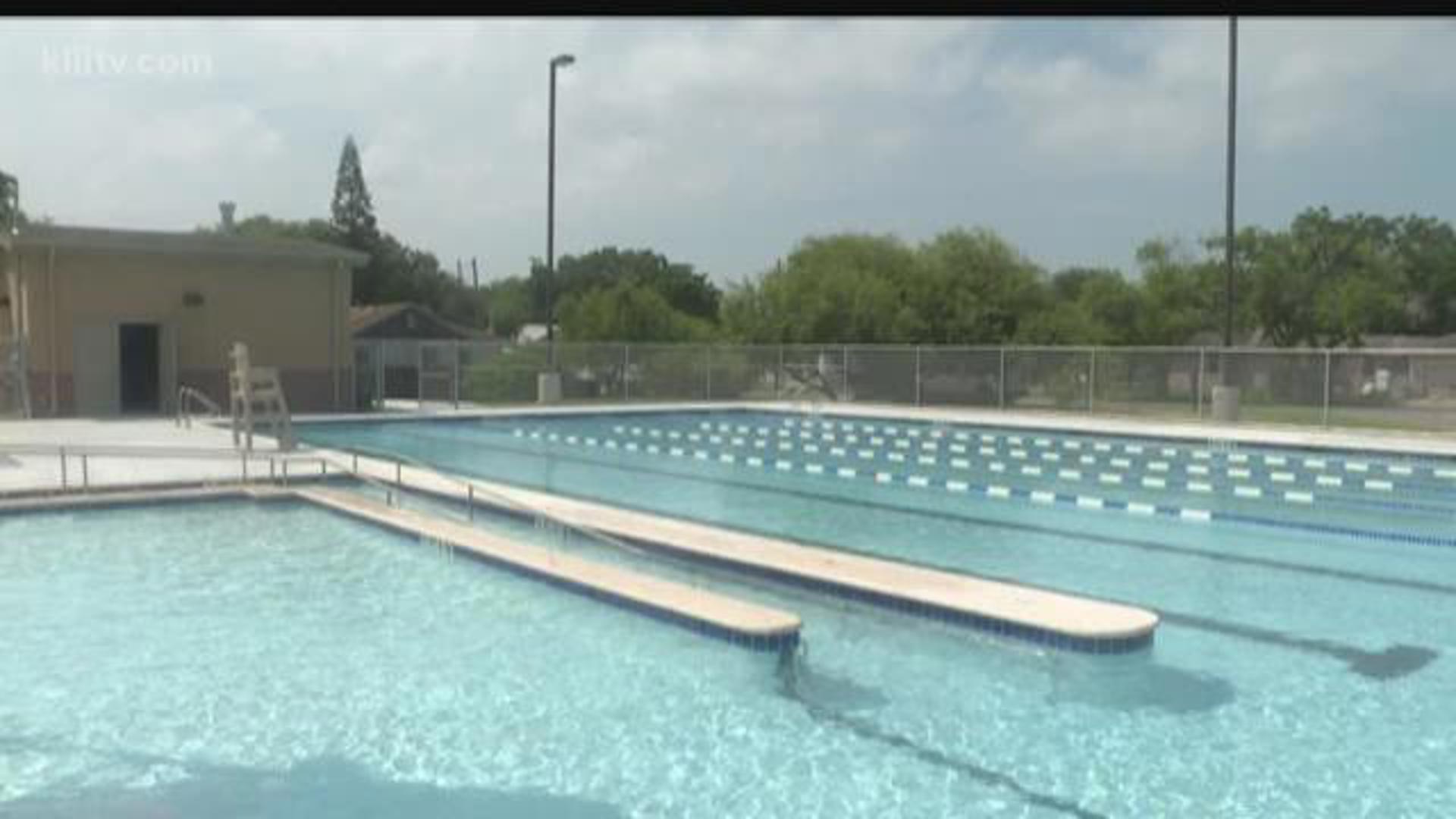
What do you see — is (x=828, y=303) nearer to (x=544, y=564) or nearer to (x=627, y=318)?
(x=627, y=318)

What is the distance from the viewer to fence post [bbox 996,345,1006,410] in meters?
27.1

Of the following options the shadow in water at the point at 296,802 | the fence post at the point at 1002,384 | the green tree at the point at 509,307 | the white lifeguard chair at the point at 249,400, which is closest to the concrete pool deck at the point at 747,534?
the white lifeguard chair at the point at 249,400

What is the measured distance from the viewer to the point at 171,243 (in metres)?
22.8

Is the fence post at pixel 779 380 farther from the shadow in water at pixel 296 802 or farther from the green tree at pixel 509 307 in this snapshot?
the green tree at pixel 509 307

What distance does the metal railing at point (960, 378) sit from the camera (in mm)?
24109

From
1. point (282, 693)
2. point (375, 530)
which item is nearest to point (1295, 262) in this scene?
point (375, 530)

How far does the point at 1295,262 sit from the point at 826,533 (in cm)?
3907

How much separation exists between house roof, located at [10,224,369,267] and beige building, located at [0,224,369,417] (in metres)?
0.03

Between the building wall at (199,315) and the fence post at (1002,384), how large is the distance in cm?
1323

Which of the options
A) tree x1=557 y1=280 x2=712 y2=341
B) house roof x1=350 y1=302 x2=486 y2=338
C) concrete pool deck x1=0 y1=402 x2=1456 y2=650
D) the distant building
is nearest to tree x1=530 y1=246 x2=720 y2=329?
the distant building

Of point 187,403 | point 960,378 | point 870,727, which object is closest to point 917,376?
point 960,378

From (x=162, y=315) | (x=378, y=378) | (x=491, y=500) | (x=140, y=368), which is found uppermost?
(x=162, y=315)

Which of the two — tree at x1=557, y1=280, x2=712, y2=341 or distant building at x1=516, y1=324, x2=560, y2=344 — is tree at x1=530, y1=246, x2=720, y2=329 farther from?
tree at x1=557, y1=280, x2=712, y2=341

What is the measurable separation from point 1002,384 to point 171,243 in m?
16.3
